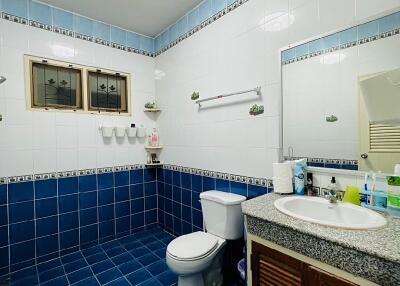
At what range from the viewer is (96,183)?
2469mm

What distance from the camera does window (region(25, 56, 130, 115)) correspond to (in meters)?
2.16

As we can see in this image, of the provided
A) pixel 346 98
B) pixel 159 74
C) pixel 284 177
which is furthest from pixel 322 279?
pixel 159 74

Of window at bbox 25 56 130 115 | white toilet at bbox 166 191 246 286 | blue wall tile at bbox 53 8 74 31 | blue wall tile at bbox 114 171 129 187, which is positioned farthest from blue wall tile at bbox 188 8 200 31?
blue wall tile at bbox 114 171 129 187

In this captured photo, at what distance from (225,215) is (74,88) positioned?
6.71 ft

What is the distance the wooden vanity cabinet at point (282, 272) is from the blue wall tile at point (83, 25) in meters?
2.58

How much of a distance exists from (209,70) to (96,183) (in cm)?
172

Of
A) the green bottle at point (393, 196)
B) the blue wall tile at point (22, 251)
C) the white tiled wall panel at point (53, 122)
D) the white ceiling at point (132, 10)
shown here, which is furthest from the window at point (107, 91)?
the green bottle at point (393, 196)

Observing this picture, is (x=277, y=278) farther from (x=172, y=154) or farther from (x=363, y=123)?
(x=172, y=154)

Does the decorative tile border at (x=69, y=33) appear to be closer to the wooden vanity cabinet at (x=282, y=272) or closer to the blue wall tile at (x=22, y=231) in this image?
the blue wall tile at (x=22, y=231)

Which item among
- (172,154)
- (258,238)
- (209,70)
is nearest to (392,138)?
(258,238)

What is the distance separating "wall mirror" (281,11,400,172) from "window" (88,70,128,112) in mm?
1918

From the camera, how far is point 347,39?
129 cm

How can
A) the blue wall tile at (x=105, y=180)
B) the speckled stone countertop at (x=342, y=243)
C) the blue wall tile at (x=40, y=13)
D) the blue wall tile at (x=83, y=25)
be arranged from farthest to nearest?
the blue wall tile at (x=105, y=180)
the blue wall tile at (x=83, y=25)
the blue wall tile at (x=40, y=13)
the speckled stone countertop at (x=342, y=243)

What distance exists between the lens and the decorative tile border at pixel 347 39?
1.14 meters
